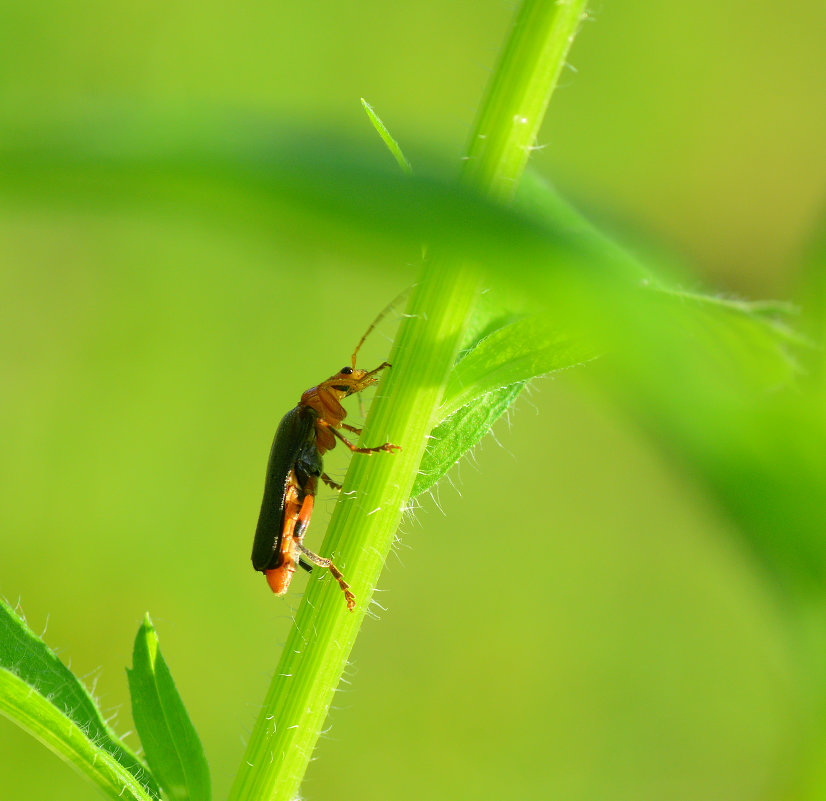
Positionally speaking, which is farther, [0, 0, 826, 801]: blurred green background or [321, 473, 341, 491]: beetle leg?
[0, 0, 826, 801]: blurred green background

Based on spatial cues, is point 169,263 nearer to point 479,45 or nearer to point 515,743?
point 479,45

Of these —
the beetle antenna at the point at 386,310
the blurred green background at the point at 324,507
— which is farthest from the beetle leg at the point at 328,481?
the blurred green background at the point at 324,507

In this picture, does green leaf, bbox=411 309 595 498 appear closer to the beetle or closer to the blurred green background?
the beetle

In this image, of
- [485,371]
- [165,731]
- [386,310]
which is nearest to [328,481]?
[386,310]

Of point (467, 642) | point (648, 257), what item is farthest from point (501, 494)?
point (648, 257)

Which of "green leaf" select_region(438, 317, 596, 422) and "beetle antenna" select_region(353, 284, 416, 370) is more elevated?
"beetle antenna" select_region(353, 284, 416, 370)

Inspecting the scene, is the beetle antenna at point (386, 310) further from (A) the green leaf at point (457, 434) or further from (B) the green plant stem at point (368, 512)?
(A) the green leaf at point (457, 434)

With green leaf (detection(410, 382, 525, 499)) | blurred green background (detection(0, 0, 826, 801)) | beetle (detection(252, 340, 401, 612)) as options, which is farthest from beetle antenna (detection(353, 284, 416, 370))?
blurred green background (detection(0, 0, 826, 801))

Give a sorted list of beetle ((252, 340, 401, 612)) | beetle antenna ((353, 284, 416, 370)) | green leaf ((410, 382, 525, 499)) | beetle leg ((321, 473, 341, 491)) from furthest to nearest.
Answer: beetle ((252, 340, 401, 612))
beetle leg ((321, 473, 341, 491))
beetle antenna ((353, 284, 416, 370))
green leaf ((410, 382, 525, 499))

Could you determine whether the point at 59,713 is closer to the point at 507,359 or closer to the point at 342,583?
the point at 342,583
